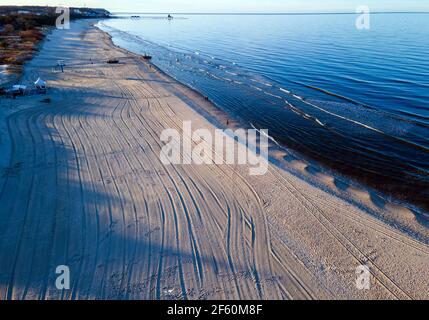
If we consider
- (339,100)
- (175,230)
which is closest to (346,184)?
(175,230)

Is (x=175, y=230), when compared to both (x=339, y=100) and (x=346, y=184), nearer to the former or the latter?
(x=346, y=184)

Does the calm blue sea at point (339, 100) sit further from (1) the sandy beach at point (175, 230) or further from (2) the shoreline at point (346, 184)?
(1) the sandy beach at point (175, 230)

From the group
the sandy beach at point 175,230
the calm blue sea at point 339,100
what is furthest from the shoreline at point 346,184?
the calm blue sea at point 339,100

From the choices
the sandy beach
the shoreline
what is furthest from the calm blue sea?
the sandy beach

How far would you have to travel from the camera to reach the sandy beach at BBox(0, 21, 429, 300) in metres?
8.40

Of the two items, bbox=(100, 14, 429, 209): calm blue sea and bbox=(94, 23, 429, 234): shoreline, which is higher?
bbox=(100, 14, 429, 209): calm blue sea

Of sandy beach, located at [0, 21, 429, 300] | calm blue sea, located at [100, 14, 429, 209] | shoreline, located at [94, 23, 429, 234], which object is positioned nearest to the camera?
sandy beach, located at [0, 21, 429, 300]

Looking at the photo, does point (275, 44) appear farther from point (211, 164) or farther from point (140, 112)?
point (211, 164)

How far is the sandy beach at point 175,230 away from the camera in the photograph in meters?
8.40

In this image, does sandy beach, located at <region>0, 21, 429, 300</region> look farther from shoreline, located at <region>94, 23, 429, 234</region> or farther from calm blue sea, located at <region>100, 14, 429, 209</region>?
calm blue sea, located at <region>100, 14, 429, 209</region>

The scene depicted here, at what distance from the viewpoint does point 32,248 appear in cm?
929

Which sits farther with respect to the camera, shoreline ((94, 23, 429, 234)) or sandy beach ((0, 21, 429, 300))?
shoreline ((94, 23, 429, 234))

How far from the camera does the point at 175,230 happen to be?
34.0ft
